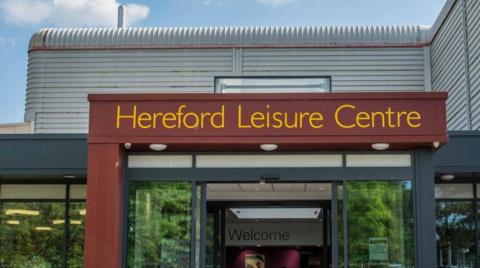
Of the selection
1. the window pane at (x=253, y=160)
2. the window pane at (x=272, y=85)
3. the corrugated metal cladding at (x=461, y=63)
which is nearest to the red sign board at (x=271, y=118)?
the window pane at (x=253, y=160)

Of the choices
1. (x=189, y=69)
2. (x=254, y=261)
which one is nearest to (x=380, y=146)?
(x=189, y=69)

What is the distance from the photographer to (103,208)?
10219 mm

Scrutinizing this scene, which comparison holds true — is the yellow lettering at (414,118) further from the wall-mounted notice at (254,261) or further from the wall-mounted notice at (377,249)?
the wall-mounted notice at (254,261)

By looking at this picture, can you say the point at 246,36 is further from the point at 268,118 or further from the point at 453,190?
the point at 268,118

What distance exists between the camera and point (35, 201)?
13.2 m

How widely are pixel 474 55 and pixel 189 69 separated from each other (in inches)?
262

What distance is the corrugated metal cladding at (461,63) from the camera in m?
13.1

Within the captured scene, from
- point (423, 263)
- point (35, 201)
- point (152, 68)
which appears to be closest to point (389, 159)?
point (423, 263)

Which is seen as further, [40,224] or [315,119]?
[40,224]

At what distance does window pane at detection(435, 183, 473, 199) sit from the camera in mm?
12984

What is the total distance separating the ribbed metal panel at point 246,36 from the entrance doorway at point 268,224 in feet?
12.9

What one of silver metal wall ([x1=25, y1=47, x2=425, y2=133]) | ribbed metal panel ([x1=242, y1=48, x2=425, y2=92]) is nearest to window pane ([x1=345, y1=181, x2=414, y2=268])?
silver metal wall ([x1=25, y1=47, x2=425, y2=133])

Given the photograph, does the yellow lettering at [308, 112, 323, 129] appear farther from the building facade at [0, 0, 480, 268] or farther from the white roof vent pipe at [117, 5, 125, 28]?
the white roof vent pipe at [117, 5, 125, 28]

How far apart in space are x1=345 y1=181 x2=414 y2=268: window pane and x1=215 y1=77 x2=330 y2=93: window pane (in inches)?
75.2
